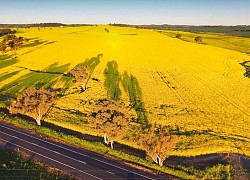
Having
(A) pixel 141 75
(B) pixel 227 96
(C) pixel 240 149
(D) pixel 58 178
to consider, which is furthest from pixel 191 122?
(A) pixel 141 75

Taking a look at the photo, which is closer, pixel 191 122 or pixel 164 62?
pixel 191 122

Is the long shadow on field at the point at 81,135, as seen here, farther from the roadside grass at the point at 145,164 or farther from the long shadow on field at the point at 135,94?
the long shadow on field at the point at 135,94

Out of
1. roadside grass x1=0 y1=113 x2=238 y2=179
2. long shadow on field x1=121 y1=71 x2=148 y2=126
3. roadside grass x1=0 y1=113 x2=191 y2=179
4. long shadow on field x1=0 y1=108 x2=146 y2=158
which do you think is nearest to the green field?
long shadow on field x1=121 y1=71 x2=148 y2=126

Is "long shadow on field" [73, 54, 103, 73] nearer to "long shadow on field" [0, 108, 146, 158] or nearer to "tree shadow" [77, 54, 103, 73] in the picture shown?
"tree shadow" [77, 54, 103, 73]

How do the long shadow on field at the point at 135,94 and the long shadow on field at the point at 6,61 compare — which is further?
the long shadow on field at the point at 6,61

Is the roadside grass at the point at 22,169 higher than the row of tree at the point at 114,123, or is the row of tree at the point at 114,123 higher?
the row of tree at the point at 114,123

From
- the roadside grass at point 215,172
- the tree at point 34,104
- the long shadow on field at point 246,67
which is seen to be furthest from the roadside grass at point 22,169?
the long shadow on field at point 246,67

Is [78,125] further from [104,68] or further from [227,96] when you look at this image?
[104,68]
